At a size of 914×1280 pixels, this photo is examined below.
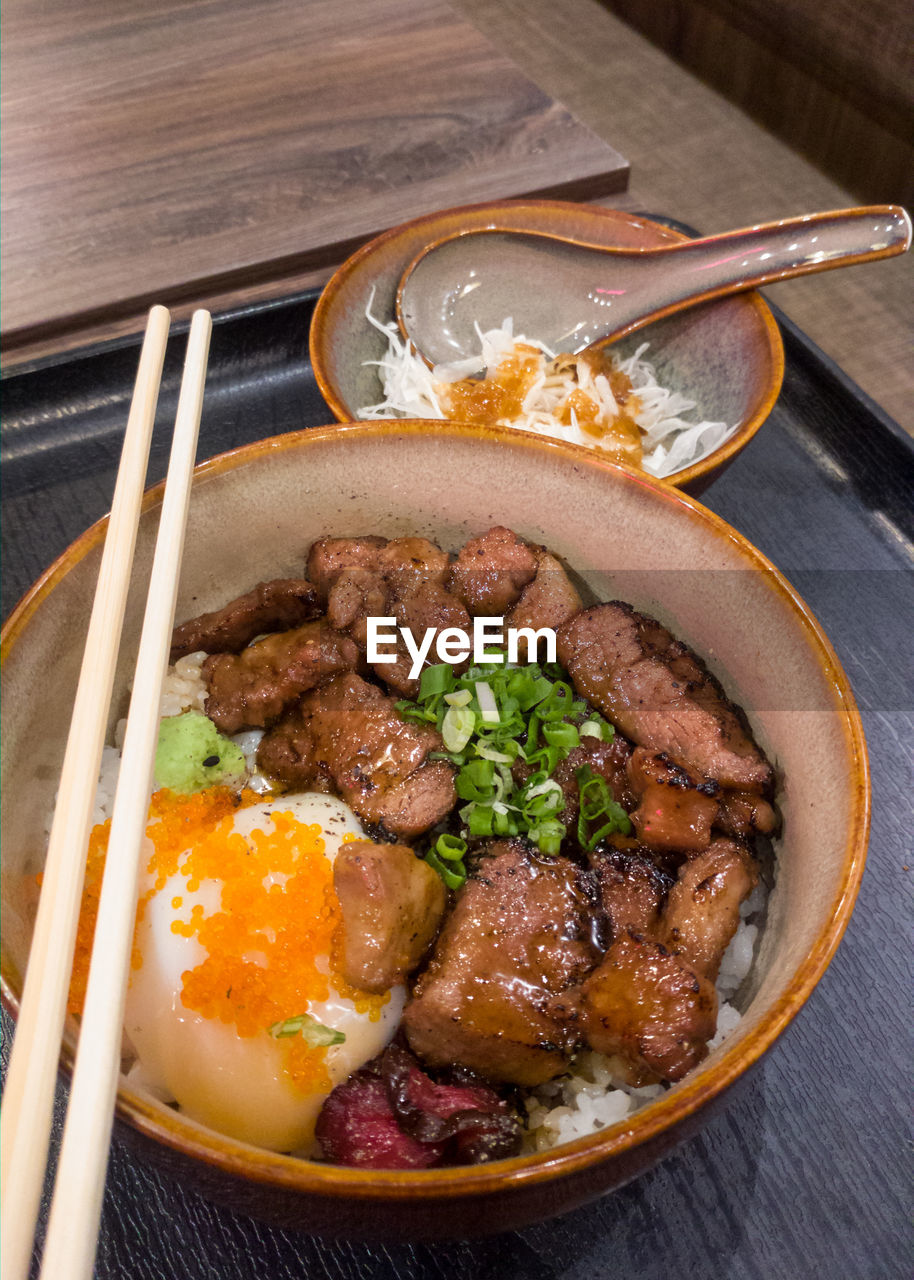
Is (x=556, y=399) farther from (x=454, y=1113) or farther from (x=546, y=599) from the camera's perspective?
(x=454, y=1113)

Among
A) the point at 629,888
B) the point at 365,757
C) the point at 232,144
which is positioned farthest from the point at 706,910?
the point at 232,144

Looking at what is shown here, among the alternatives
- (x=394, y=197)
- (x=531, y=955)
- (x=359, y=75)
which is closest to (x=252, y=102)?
(x=359, y=75)

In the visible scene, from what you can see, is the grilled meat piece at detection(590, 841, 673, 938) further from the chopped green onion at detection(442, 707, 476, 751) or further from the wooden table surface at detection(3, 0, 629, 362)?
the wooden table surface at detection(3, 0, 629, 362)

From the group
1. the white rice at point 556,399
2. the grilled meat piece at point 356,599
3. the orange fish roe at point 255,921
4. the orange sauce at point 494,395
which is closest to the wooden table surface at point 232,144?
the white rice at point 556,399

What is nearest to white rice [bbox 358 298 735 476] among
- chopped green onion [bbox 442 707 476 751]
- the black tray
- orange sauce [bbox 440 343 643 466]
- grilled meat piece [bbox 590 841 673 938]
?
orange sauce [bbox 440 343 643 466]

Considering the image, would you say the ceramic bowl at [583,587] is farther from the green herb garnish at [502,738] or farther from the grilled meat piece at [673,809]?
the green herb garnish at [502,738]

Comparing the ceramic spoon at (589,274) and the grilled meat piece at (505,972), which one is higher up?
the ceramic spoon at (589,274)

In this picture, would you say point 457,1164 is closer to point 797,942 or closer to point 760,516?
point 797,942
